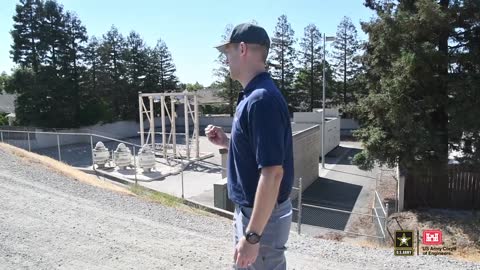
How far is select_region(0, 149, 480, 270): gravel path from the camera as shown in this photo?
414 centimetres

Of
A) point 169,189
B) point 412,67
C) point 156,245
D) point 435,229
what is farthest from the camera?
point 169,189

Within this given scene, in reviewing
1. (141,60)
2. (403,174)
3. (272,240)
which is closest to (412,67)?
(403,174)

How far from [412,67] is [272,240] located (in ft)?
36.8

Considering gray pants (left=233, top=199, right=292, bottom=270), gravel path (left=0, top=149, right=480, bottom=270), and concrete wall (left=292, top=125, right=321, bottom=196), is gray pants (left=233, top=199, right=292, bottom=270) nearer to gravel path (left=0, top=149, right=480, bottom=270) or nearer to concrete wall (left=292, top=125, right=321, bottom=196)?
gravel path (left=0, top=149, right=480, bottom=270)

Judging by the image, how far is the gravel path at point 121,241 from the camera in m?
4.14

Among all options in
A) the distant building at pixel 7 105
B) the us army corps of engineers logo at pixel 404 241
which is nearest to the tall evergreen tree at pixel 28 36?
the distant building at pixel 7 105

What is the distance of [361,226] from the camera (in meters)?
11.1

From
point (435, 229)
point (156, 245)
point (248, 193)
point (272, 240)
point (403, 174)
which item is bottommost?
point (435, 229)

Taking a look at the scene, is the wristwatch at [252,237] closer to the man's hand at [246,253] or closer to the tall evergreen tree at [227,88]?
the man's hand at [246,253]

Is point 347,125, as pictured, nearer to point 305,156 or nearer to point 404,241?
point 305,156

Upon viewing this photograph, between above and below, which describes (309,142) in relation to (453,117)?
below

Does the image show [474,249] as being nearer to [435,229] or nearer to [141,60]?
[435,229]

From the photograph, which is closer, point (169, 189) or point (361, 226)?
point (361, 226)

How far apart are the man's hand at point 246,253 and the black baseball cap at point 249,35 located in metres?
1.04
